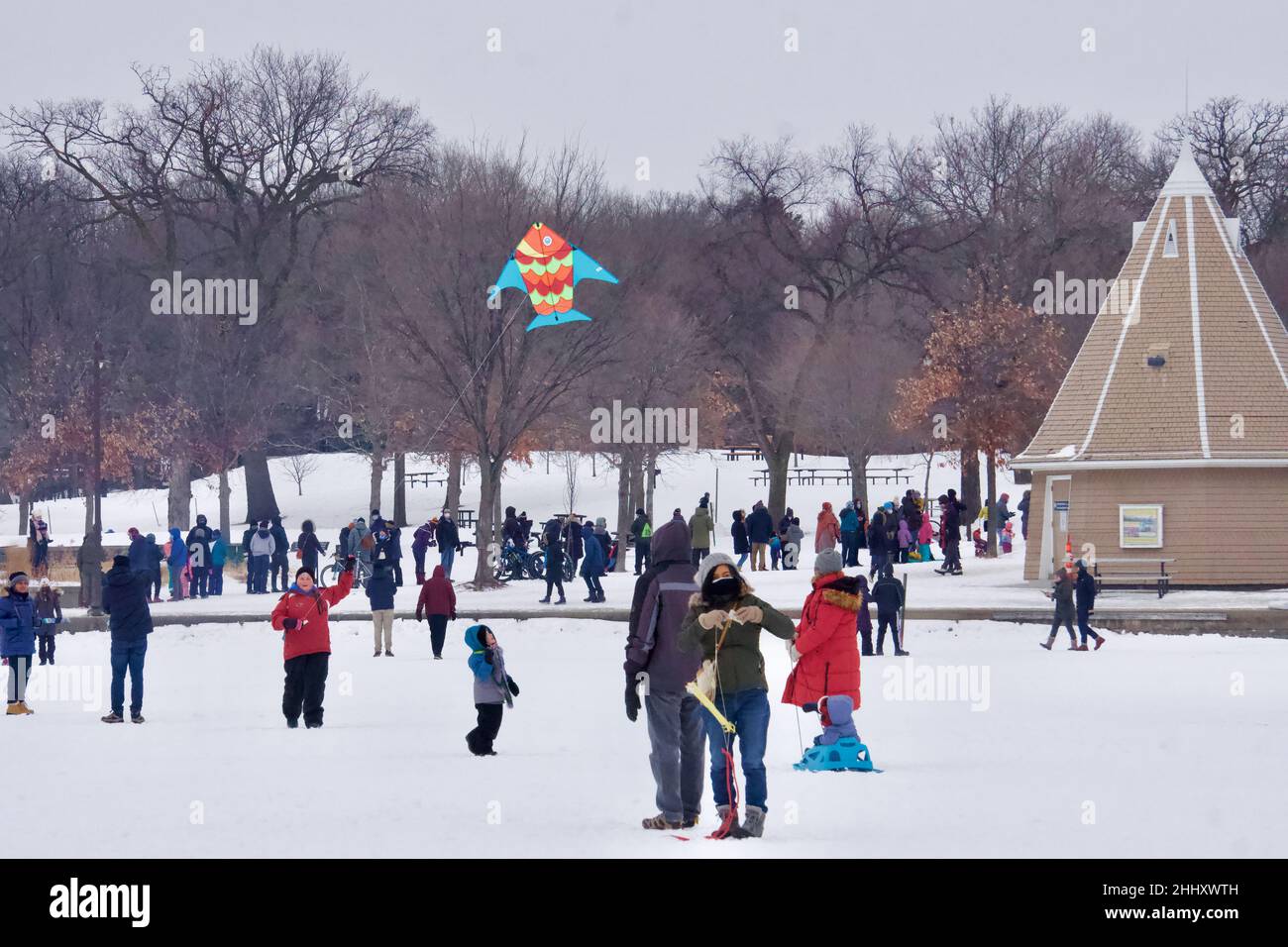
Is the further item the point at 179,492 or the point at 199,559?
the point at 179,492

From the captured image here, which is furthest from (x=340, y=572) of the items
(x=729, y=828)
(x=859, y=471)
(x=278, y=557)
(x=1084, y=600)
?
(x=729, y=828)

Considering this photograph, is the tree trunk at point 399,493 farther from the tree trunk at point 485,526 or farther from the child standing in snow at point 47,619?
the child standing in snow at point 47,619

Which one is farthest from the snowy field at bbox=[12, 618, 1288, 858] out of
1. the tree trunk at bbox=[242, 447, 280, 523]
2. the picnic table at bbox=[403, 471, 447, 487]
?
the picnic table at bbox=[403, 471, 447, 487]

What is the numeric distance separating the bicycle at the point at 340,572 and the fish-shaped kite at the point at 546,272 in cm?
537

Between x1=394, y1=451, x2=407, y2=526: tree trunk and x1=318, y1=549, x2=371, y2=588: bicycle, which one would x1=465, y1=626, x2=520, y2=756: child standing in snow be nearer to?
x1=318, y1=549, x2=371, y2=588: bicycle

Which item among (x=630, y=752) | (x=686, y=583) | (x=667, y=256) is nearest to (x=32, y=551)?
(x=667, y=256)

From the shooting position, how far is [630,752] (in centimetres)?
1556

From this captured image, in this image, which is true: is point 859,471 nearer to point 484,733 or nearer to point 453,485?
point 453,485

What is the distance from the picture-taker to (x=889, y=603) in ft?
84.3

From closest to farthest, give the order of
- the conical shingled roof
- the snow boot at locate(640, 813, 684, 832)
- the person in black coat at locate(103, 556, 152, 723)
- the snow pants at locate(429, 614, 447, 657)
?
the snow boot at locate(640, 813, 684, 832) < the person in black coat at locate(103, 556, 152, 723) < the snow pants at locate(429, 614, 447, 657) < the conical shingled roof

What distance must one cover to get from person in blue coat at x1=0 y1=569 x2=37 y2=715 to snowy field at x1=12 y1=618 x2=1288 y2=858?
52 cm

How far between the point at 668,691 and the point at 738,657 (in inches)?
23.9

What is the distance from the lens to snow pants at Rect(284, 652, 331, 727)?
57.4 ft

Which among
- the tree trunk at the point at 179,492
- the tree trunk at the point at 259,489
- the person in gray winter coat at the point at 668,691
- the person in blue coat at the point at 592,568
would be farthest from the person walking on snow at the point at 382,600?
the tree trunk at the point at 259,489
